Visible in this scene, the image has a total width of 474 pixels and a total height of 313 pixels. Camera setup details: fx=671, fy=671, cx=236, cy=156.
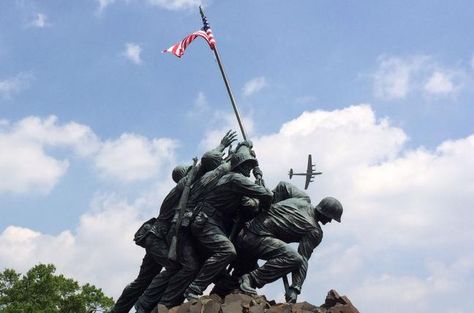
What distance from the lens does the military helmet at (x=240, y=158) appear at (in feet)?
33.2

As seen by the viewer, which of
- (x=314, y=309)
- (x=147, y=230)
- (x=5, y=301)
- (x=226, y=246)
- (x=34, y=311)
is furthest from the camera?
(x=5, y=301)

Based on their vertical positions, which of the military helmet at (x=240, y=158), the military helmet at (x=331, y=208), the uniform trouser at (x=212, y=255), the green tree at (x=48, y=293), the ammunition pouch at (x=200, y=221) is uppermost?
the green tree at (x=48, y=293)

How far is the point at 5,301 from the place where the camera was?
24109 millimetres

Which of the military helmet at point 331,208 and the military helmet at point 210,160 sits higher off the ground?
the military helmet at point 210,160

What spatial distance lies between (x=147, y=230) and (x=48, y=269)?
50.6 ft

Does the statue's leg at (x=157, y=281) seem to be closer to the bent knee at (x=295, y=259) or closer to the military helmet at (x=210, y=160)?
the military helmet at (x=210, y=160)

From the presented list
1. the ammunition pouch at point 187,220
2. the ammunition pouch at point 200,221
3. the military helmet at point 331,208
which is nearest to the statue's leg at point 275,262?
the military helmet at point 331,208

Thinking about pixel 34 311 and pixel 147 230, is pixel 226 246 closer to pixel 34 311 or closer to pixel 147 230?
pixel 147 230

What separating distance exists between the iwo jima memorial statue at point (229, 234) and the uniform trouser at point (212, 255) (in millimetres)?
14

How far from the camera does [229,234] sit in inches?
400

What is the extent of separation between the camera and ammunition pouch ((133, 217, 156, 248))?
10.6 m

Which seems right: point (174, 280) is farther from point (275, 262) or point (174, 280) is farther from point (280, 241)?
point (280, 241)

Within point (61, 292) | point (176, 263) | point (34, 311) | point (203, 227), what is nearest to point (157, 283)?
point (176, 263)

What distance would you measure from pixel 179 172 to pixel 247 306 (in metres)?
3.11
